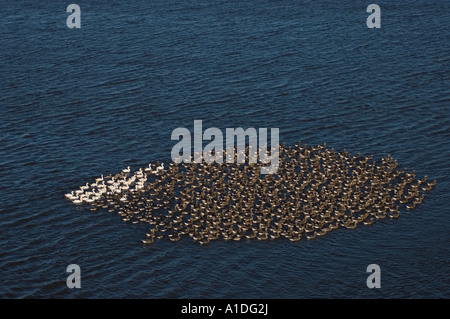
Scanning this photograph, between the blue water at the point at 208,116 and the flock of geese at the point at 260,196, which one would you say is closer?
the blue water at the point at 208,116

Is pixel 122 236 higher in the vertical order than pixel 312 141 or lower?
lower

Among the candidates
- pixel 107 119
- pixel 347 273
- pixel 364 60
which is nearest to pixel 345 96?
pixel 364 60

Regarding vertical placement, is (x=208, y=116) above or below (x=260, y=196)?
above

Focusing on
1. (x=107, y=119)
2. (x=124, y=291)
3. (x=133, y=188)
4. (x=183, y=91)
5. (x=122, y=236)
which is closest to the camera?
(x=124, y=291)

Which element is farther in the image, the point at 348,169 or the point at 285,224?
the point at 348,169

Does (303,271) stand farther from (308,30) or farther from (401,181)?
(308,30)

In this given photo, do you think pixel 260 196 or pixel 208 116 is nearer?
pixel 260 196

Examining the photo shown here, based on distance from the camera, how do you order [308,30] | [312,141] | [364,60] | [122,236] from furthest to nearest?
[308,30], [364,60], [312,141], [122,236]
